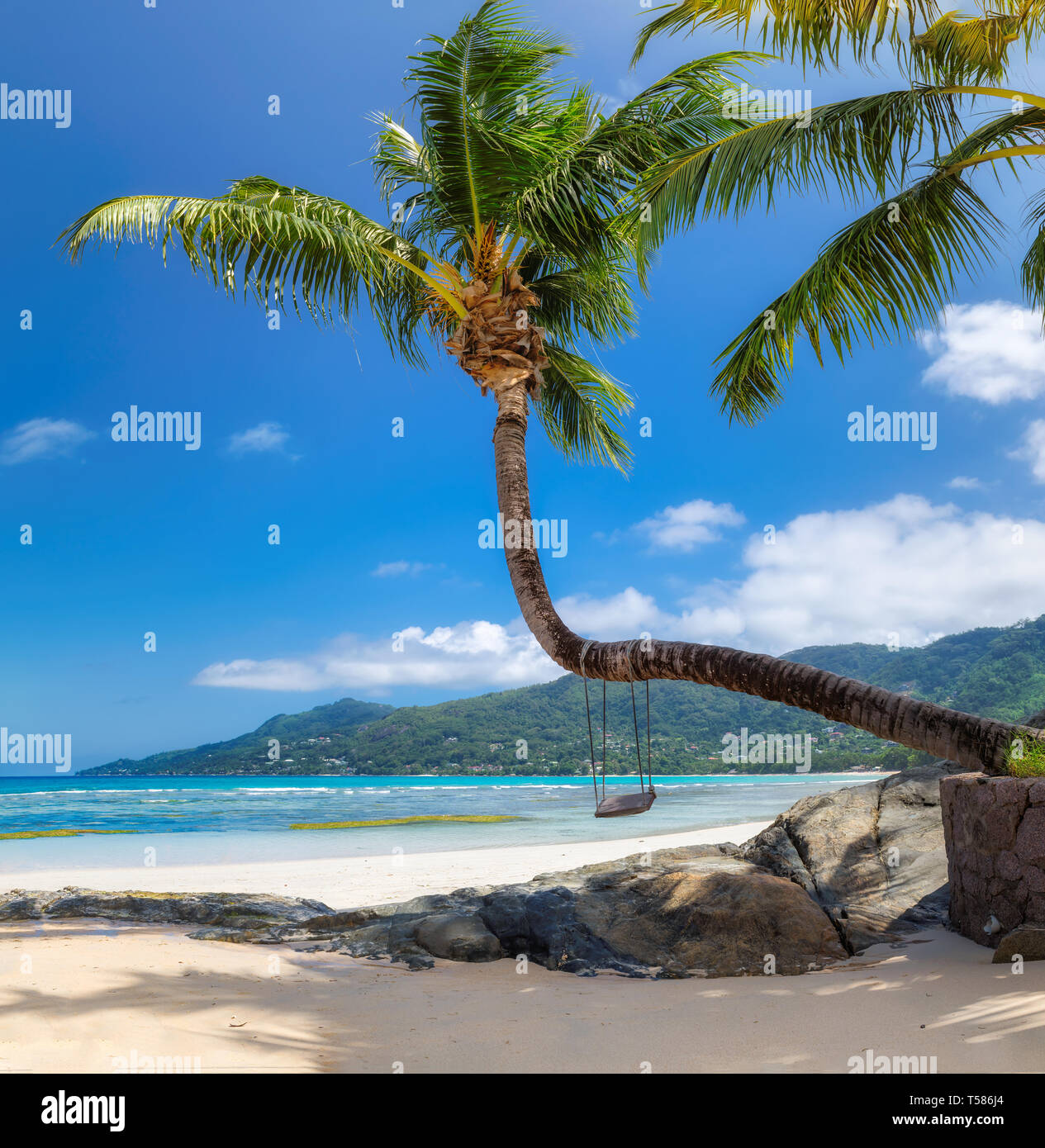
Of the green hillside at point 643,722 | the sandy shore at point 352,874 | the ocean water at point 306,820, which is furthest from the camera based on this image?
the green hillside at point 643,722

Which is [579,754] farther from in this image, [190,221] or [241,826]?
[190,221]

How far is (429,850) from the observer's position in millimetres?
16625

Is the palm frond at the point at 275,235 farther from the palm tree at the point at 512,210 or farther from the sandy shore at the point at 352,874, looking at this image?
the sandy shore at the point at 352,874

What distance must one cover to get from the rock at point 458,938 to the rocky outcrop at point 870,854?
2.55m

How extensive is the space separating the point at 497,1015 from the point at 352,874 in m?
9.38

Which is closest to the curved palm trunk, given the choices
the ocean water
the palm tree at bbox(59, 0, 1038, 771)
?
the palm tree at bbox(59, 0, 1038, 771)

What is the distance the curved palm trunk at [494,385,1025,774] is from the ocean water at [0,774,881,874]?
37.3ft

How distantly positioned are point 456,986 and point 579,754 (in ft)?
172

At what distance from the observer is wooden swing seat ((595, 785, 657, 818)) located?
6195 mm

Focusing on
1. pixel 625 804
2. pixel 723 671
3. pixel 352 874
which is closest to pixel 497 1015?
pixel 625 804

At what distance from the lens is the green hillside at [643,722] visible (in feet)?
143

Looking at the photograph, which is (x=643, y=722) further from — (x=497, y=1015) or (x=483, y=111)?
(x=497, y=1015)

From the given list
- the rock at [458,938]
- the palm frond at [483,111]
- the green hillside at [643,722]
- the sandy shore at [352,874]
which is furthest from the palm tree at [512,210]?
the green hillside at [643,722]
